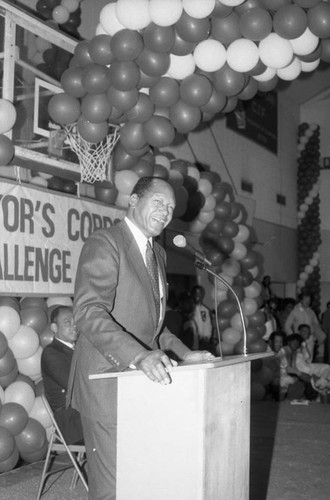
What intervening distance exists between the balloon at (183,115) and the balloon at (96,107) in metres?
0.55

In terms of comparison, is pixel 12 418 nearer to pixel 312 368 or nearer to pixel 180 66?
pixel 180 66

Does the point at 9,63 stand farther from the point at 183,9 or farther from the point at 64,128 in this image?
the point at 183,9

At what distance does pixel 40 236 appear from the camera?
198 inches

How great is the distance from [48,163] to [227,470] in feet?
11.8

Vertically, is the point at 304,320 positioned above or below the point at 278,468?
above

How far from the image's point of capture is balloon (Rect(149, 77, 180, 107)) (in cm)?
507

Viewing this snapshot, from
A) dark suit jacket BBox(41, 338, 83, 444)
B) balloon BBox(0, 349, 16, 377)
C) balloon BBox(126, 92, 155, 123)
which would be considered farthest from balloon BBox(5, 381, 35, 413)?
balloon BBox(126, 92, 155, 123)

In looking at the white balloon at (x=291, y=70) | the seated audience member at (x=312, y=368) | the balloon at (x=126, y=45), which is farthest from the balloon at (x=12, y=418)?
the seated audience member at (x=312, y=368)

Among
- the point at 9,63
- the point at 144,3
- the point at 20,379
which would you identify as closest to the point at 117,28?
the point at 144,3

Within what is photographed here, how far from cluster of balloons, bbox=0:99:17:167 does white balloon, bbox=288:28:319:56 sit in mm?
2243

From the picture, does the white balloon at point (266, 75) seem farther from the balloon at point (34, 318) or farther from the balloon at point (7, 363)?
the balloon at point (7, 363)

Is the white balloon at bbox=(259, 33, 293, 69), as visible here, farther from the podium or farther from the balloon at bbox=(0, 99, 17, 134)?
the podium

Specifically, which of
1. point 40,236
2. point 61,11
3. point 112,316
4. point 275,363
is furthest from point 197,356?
point 275,363

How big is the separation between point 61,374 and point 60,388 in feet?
→ 0.30
